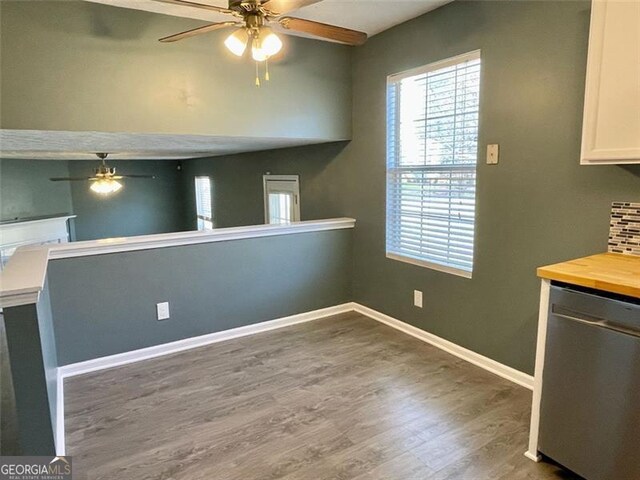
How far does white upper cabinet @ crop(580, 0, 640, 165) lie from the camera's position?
1657 millimetres

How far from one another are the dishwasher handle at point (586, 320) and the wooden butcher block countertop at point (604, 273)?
0.41 ft

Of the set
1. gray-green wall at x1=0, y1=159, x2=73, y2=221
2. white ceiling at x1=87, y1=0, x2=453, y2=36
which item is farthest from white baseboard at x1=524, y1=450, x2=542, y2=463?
gray-green wall at x1=0, y1=159, x2=73, y2=221

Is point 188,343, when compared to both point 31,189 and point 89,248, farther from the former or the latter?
point 31,189

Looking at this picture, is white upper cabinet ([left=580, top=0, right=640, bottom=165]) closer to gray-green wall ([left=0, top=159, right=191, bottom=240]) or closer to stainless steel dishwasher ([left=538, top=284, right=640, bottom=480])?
stainless steel dishwasher ([left=538, top=284, right=640, bottom=480])

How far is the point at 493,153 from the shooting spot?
255cm

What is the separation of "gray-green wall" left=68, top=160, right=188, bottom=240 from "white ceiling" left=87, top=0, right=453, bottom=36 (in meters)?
5.41

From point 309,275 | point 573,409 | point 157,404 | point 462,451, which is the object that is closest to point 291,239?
point 309,275

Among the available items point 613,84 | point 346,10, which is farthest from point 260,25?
point 613,84

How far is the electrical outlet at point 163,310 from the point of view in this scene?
3035 mm

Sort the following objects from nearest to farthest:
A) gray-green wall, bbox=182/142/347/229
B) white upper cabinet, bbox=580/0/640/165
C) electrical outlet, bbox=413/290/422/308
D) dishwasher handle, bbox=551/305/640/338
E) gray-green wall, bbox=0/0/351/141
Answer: dishwasher handle, bbox=551/305/640/338 < white upper cabinet, bbox=580/0/640/165 < gray-green wall, bbox=0/0/351/141 < electrical outlet, bbox=413/290/422/308 < gray-green wall, bbox=182/142/347/229

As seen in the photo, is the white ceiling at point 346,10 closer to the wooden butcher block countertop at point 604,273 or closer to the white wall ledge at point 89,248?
the white wall ledge at point 89,248

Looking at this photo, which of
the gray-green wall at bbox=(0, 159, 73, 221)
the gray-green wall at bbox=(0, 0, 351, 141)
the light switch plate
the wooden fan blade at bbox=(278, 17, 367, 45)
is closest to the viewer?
the wooden fan blade at bbox=(278, 17, 367, 45)

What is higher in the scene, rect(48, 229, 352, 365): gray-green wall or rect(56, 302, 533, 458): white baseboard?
rect(48, 229, 352, 365): gray-green wall

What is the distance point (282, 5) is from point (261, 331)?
251 centimetres
